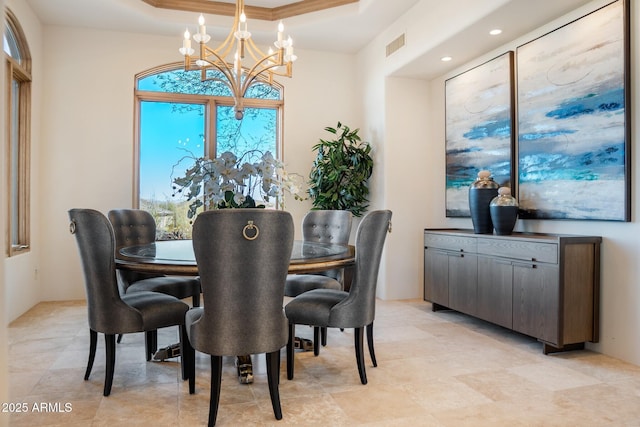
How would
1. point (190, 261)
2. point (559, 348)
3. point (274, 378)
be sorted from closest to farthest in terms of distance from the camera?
point (274, 378), point (190, 261), point (559, 348)

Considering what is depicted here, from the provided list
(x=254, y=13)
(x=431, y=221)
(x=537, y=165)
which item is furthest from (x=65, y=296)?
(x=537, y=165)

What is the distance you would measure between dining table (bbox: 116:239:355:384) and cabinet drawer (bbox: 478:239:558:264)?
1.49 m

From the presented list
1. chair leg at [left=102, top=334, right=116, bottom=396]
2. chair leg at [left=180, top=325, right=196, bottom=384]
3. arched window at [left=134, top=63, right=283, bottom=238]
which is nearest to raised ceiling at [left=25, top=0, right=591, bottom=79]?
arched window at [left=134, top=63, right=283, bottom=238]

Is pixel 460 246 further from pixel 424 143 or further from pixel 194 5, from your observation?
pixel 194 5

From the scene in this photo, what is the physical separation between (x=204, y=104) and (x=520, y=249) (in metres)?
4.10

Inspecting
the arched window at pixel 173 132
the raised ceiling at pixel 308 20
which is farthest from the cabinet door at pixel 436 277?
the arched window at pixel 173 132

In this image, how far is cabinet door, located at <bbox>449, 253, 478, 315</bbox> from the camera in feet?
13.3

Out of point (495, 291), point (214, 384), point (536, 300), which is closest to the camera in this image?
point (214, 384)

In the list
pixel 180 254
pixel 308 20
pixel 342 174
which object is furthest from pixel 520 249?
pixel 308 20

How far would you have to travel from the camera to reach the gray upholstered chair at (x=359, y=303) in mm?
2658

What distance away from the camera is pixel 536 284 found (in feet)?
11.0

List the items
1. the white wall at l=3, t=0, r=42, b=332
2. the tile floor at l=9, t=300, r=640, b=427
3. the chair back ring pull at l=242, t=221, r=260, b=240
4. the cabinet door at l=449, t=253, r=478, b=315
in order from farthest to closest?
the white wall at l=3, t=0, r=42, b=332 < the cabinet door at l=449, t=253, r=478, b=315 < the tile floor at l=9, t=300, r=640, b=427 < the chair back ring pull at l=242, t=221, r=260, b=240

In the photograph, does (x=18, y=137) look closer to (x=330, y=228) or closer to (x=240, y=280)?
(x=330, y=228)

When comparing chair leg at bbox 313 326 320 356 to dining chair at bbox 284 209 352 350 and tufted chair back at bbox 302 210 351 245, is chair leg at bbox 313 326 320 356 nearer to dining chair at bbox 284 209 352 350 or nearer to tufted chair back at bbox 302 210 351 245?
dining chair at bbox 284 209 352 350
